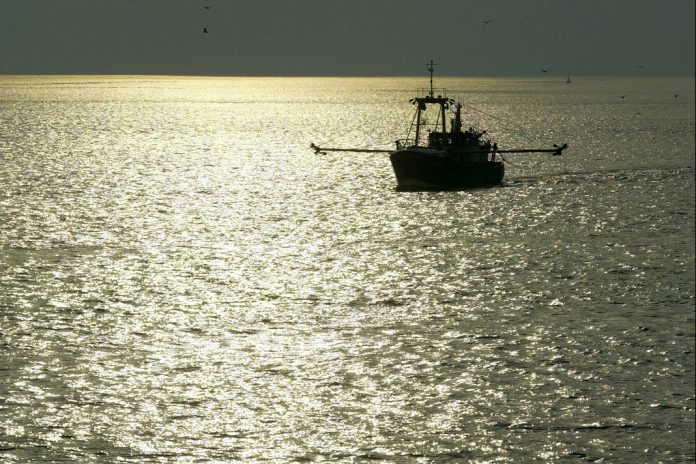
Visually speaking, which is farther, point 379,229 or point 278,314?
point 379,229

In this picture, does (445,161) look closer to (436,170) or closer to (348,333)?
(436,170)

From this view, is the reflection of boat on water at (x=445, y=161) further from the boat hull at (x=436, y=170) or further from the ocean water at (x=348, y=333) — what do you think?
the ocean water at (x=348, y=333)

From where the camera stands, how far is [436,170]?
402 ft

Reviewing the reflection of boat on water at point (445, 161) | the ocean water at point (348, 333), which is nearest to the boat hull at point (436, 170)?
the reflection of boat on water at point (445, 161)

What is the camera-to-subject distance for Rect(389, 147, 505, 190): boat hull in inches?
4749

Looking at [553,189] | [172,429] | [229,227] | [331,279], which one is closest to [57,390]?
[172,429]

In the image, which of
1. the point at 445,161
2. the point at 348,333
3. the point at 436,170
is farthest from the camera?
the point at 436,170

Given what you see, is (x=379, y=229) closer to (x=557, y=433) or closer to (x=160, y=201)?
(x=160, y=201)

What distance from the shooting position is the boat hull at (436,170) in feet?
396

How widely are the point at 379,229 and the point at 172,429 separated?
5683 cm

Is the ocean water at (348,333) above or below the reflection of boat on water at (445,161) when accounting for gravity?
below

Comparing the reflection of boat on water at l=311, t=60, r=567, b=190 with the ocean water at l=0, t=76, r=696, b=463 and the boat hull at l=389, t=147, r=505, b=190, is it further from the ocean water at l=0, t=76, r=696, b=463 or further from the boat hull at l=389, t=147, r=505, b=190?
the ocean water at l=0, t=76, r=696, b=463

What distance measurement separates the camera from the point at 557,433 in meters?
36.9

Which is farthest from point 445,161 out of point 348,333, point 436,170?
point 348,333
